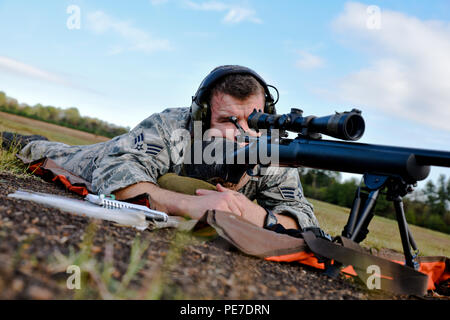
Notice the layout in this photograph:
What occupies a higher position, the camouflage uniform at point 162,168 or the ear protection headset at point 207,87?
the ear protection headset at point 207,87

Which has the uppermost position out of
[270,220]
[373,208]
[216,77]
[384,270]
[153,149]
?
[216,77]

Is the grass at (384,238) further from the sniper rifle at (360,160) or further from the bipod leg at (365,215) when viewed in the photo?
the bipod leg at (365,215)

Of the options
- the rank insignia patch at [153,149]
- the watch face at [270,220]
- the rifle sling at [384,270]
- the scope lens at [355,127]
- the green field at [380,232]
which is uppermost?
the scope lens at [355,127]

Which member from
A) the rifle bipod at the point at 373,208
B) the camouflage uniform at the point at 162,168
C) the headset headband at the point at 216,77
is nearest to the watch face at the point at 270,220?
the camouflage uniform at the point at 162,168

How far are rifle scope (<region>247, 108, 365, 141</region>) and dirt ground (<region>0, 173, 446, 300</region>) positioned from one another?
100 cm

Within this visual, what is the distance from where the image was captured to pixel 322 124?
Result: 270 centimetres

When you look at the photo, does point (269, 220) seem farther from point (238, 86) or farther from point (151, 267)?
point (151, 267)

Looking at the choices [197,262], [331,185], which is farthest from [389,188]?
[331,185]

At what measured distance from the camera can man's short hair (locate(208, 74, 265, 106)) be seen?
157 inches

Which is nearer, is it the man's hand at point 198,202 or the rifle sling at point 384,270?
the rifle sling at point 384,270

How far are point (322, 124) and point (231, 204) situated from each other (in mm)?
937

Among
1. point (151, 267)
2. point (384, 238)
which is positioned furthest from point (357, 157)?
point (384, 238)

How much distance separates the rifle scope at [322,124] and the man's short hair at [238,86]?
629 mm

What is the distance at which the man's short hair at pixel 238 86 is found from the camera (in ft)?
13.1
